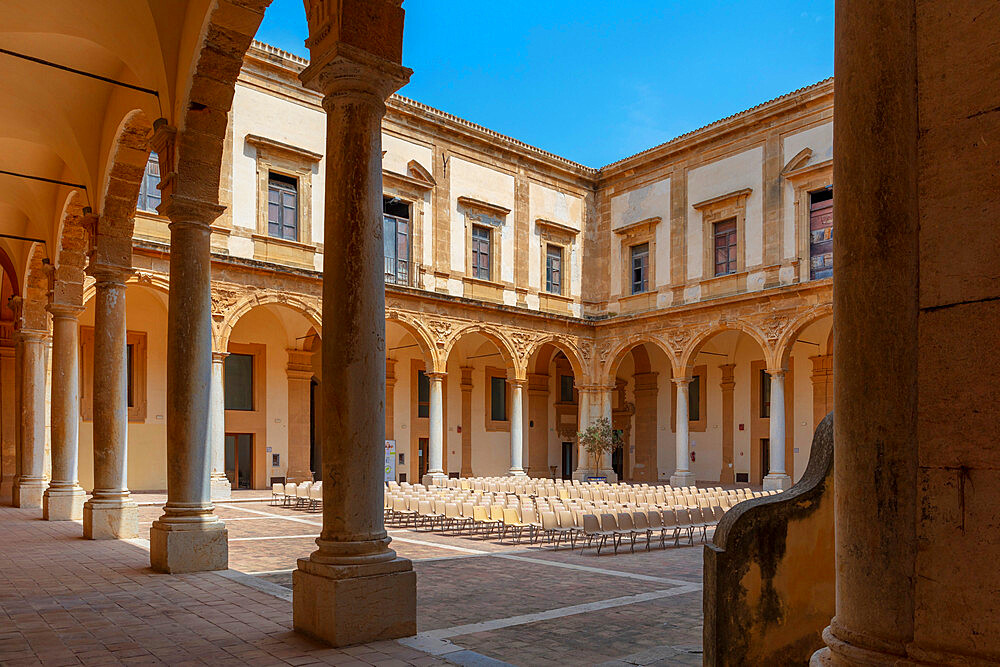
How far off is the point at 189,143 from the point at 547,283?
1940cm

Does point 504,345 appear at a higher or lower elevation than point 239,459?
higher

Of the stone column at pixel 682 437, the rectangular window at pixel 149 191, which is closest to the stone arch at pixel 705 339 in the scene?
the stone column at pixel 682 437

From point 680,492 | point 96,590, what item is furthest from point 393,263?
point 96,590

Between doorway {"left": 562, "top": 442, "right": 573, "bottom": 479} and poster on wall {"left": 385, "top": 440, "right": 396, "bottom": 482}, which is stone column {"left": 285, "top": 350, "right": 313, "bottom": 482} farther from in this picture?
doorway {"left": 562, "top": 442, "right": 573, "bottom": 479}

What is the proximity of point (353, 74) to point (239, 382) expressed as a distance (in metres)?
19.0

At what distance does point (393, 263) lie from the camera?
73.9 feet

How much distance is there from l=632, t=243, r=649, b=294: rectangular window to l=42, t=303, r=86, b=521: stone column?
18.1m

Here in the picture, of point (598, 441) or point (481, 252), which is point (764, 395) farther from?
point (481, 252)

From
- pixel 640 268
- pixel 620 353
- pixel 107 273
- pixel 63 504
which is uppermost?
pixel 640 268

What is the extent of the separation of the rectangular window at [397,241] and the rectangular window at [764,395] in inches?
511

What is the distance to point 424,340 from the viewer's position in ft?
73.3

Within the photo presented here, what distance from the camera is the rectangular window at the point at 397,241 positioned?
885 inches

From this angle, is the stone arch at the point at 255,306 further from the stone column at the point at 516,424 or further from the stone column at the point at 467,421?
the stone column at the point at 467,421

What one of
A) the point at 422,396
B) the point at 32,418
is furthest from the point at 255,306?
the point at 422,396
